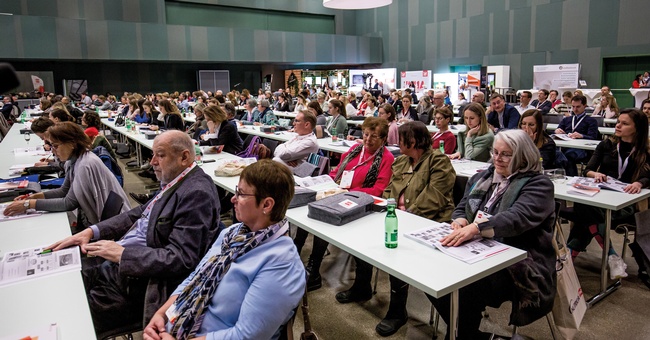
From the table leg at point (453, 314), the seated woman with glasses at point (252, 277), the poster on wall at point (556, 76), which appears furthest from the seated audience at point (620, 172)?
the poster on wall at point (556, 76)

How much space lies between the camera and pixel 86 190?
3.02 m

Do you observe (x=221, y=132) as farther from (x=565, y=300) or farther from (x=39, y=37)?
(x=39, y=37)

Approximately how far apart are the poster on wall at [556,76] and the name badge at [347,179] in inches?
522

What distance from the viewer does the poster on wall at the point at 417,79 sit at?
1811cm

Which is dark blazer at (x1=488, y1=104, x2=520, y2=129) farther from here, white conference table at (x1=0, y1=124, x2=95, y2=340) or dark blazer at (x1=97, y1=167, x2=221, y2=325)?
white conference table at (x1=0, y1=124, x2=95, y2=340)

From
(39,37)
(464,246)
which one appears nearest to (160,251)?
(464,246)

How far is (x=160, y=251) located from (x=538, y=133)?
131 inches

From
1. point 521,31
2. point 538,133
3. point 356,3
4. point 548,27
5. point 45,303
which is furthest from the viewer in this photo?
point 521,31

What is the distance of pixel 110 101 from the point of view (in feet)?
51.0

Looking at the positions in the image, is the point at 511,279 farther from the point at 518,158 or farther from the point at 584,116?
the point at 584,116

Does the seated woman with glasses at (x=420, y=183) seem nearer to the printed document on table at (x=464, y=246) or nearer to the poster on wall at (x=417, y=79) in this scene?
the printed document on table at (x=464, y=246)

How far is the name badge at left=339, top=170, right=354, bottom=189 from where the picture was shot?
356 cm

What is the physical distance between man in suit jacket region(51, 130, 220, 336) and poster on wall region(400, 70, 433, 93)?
16757 mm

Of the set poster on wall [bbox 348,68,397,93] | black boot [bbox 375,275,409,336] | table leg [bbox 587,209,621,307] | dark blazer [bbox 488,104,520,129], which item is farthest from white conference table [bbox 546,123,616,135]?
poster on wall [bbox 348,68,397,93]
